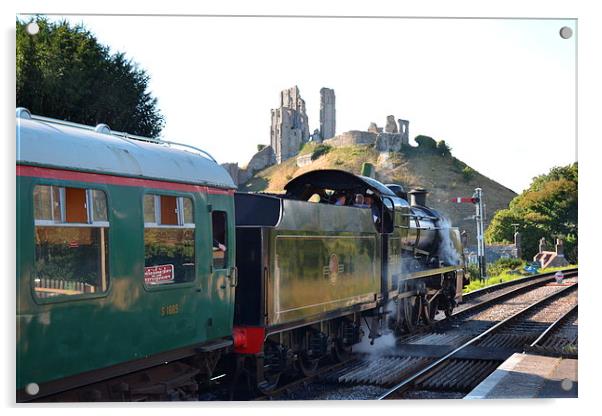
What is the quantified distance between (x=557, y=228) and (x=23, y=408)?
254 inches

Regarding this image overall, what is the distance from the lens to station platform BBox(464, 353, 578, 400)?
7.77 m

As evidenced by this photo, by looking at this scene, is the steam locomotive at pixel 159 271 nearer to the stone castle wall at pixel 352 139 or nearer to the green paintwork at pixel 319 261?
the green paintwork at pixel 319 261

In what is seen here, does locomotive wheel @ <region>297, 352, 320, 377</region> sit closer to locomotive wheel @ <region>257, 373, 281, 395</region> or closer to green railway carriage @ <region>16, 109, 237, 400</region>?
locomotive wheel @ <region>257, 373, 281, 395</region>

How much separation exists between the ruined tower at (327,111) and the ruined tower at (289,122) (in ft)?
1.17

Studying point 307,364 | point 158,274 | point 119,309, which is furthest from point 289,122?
point 119,309

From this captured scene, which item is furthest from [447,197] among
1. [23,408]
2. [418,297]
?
[23,408]

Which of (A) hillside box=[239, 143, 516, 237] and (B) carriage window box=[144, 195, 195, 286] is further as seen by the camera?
(A) hillside box=[239, 143, 516, 237]

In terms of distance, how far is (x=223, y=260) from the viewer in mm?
7430

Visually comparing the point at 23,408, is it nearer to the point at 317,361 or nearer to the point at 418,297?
the point at 317,361

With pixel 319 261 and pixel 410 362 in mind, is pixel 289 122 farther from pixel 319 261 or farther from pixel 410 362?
pixel 410 362

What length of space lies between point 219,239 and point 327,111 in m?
3.39

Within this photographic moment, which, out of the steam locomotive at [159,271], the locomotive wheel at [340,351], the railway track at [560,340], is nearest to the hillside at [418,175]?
the steam locomotive at [159,271]

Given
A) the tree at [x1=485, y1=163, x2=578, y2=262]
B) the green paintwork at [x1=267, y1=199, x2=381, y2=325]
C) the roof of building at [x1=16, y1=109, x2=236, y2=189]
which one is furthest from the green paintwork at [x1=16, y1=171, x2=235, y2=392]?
the tree at [x1=485, y1=163, x2=578, y2=262]

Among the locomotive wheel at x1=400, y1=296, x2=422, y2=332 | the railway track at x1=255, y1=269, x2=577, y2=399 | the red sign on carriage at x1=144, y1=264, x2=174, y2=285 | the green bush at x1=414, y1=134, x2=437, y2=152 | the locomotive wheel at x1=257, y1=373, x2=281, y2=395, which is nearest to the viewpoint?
the red sign on carriage at x1=144, y1=264, x2=174, y2=285
